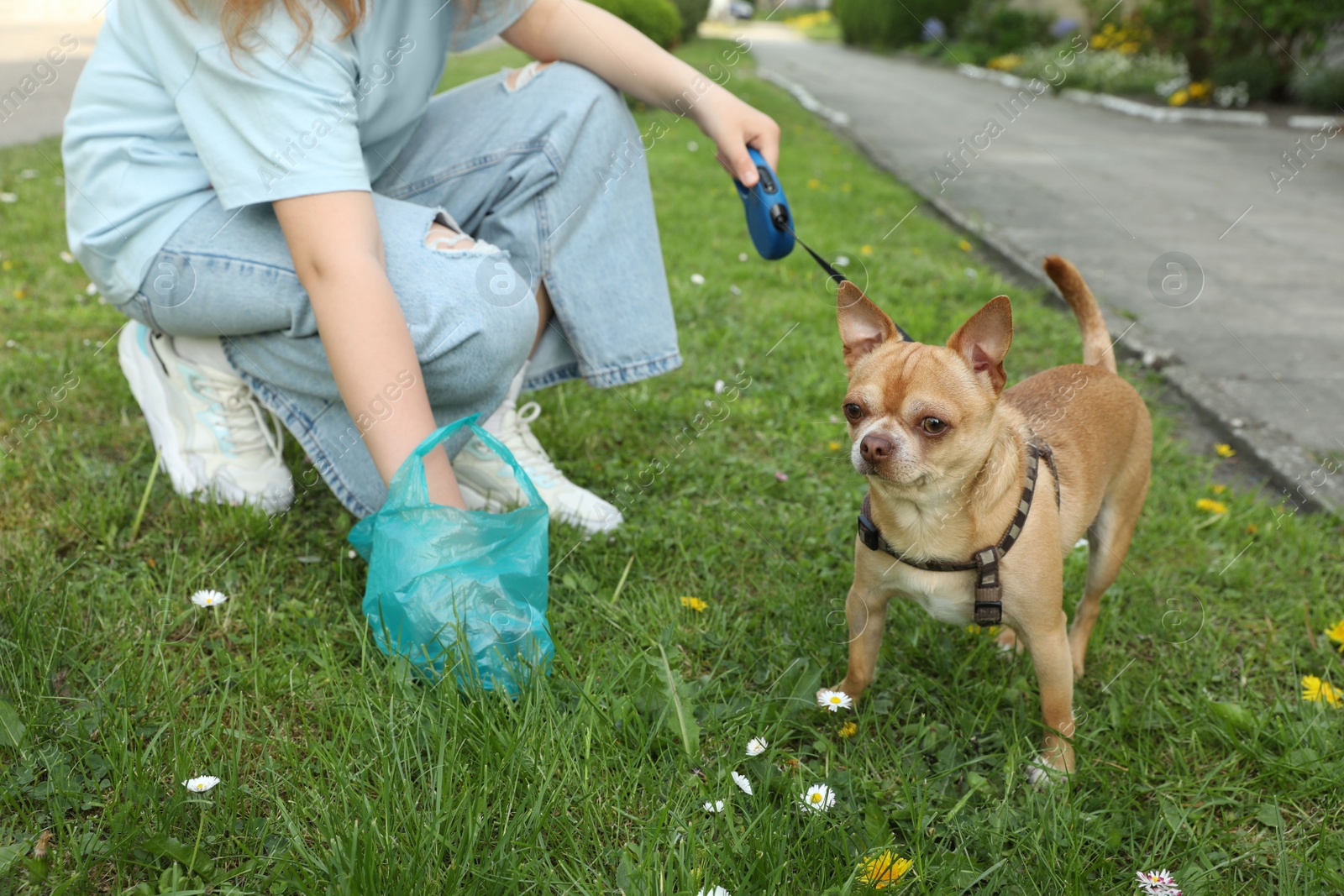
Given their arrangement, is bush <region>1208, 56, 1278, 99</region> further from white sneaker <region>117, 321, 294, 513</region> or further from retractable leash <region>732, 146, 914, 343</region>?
white sneaker <region>117, 321, 294, 513</region>

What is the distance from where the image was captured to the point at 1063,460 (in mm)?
2053

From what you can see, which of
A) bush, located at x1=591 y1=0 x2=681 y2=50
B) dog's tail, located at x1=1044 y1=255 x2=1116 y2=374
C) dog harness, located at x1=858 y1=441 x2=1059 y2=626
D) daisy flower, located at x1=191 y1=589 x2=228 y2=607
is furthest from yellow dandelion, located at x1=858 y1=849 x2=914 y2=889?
bush, located at x1=591 y1=0 x2=681 y2=50

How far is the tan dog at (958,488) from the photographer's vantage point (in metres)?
1.75

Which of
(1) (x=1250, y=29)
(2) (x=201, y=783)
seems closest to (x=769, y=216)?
(2) (x=201, y=783)

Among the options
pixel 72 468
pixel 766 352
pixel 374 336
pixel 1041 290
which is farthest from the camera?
pixel 1041 290

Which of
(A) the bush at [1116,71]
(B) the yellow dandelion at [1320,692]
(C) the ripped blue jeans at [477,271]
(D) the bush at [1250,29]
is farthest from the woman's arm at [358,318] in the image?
(A) the bush at [1116,71]

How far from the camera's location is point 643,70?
2547mm

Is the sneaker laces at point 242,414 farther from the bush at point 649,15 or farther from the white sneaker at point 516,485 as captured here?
the bush at point 649,15

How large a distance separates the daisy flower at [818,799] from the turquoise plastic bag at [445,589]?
1.81 feet

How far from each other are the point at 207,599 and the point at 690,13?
20293 mm

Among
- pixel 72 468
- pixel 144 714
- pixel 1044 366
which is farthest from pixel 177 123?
pixel 1044 366

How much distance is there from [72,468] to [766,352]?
7.79ft

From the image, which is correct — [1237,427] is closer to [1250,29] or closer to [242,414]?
[242,414]

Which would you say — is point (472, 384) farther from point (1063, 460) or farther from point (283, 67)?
point (1063, 460)
